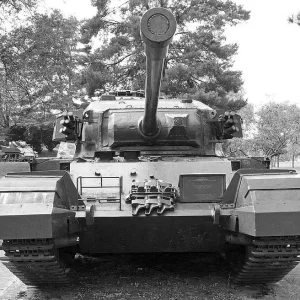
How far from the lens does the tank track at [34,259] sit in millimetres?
5184

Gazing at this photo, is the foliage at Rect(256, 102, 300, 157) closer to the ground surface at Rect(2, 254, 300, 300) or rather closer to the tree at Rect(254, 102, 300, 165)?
the tree at Rect(254, 102, 300, 165)

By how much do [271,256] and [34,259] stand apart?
2.46 m

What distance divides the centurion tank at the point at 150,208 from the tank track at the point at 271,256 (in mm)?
10

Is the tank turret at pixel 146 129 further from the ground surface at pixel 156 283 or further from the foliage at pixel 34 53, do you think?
the foliage at pixel 34 53

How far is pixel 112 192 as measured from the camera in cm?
620

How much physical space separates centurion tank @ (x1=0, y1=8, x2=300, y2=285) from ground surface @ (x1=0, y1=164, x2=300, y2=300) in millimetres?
279

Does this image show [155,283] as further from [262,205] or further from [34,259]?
[262,205]

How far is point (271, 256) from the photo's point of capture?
210 inches

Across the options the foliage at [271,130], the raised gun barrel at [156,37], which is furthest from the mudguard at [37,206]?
the foliage at [271,130]

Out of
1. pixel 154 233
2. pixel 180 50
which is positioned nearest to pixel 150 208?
pixel 154 233

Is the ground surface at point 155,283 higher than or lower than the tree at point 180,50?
lower

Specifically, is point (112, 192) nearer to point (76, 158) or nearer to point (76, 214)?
point (76, 214)

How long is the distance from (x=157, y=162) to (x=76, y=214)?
5.24 ft

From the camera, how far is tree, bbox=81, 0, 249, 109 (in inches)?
1041
